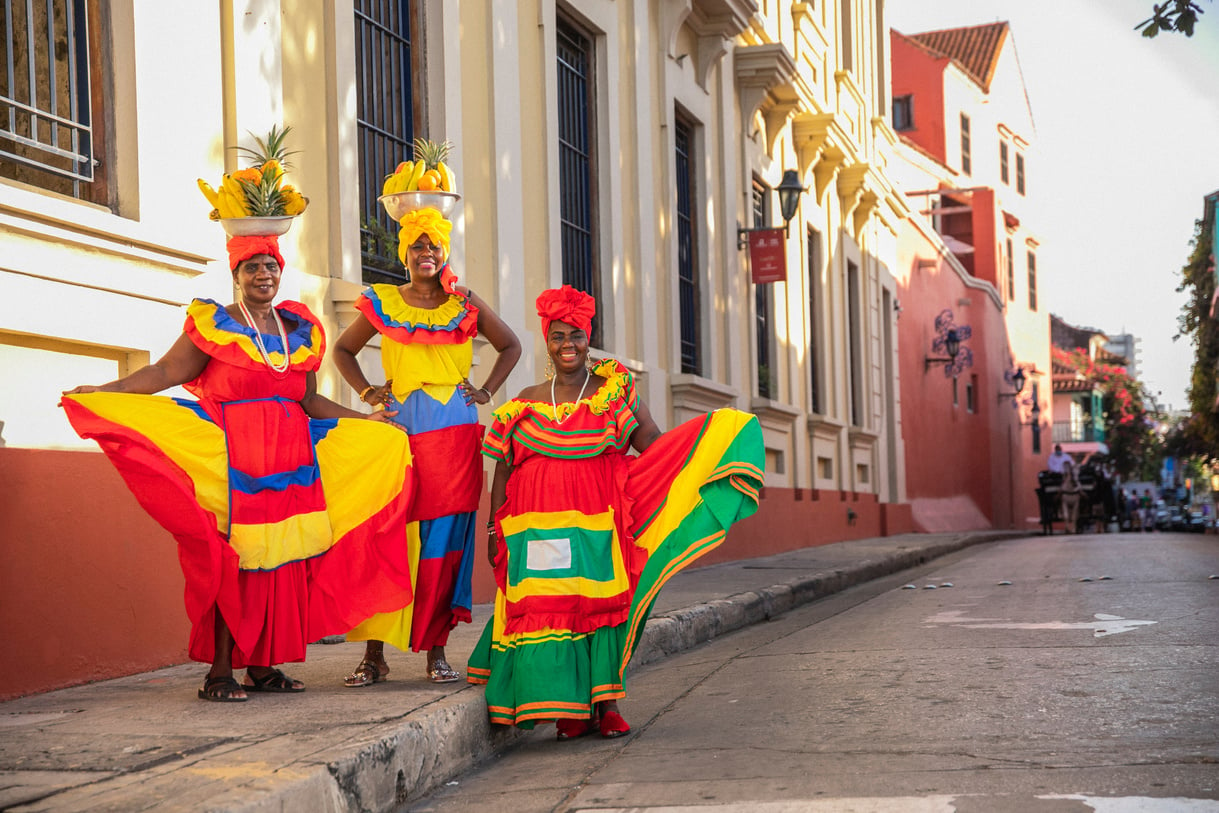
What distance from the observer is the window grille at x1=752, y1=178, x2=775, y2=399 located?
1761 cm

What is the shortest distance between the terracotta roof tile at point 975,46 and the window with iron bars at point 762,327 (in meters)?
25.6

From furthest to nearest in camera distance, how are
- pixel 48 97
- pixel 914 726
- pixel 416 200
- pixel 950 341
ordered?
pixel 950 341 → pixel 48 97 → pixel 416 200 → pixel 914 726

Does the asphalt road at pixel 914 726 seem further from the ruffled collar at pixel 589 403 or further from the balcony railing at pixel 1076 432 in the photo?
the balcony railing at pixel 1076 432

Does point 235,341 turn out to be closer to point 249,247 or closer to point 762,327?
point 249,247

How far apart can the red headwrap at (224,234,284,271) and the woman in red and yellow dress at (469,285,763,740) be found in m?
1.06

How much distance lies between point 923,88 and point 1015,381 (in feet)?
27.9

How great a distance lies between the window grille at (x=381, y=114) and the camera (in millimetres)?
8594

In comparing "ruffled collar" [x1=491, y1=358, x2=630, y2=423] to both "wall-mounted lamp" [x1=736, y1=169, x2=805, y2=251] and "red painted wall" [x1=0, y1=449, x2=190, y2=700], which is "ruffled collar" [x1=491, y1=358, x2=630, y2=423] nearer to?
"red painted wall" [x1=0, y1=449, x2=190, y2=700]

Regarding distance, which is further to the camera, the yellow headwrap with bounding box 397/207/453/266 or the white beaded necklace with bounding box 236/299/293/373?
the yellow headwrap with bounding box 397/207/453/266

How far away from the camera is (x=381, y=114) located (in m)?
8.78

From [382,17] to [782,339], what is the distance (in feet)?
33.3

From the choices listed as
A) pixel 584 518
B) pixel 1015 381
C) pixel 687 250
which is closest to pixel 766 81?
pixel 687 250

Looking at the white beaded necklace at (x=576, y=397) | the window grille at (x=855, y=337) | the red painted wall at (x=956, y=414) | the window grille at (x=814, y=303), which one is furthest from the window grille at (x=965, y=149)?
the white beaded necklace at (x=576, y=397)

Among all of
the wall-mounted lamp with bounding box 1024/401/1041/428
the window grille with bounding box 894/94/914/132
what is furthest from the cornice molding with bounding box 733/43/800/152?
the wall-mounted lamp with bounding box 1024/401/1041/428
